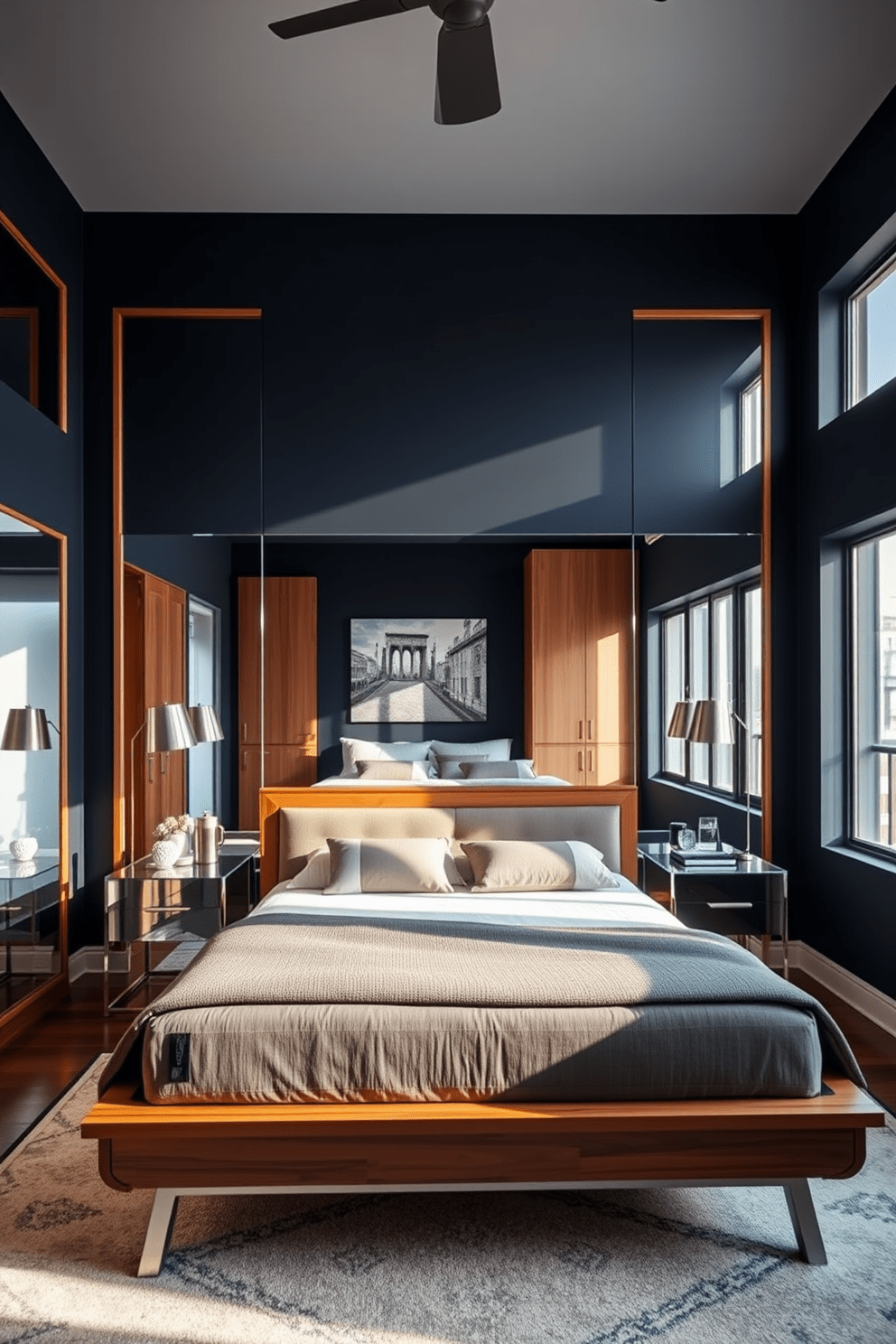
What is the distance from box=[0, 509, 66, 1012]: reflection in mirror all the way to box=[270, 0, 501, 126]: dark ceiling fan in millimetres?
2181

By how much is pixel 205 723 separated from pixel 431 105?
285 cm

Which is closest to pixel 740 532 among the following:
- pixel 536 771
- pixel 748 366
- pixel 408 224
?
pixel 748 366

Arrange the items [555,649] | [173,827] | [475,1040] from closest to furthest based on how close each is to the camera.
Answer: [475,1040]
[173,827]
[555,649]

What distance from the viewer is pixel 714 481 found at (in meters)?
4.88

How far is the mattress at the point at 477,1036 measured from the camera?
7.93ft

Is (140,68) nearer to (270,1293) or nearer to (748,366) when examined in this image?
(748,366)

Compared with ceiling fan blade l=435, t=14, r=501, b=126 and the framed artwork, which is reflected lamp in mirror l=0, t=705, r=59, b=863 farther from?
ceiling fan blade l=435, t=14, r=501, b=126

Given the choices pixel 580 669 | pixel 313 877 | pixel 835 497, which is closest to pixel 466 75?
pixel 835 497

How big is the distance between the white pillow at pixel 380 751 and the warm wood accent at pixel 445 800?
0.13m

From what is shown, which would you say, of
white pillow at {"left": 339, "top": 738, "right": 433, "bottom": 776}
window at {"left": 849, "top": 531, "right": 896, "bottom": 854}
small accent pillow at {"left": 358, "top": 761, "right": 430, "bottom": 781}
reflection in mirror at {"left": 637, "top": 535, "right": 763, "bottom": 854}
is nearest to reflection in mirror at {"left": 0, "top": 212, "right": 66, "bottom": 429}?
white pillow at {"left": 339, "top": 738, "right": 433, "bottom": 776}

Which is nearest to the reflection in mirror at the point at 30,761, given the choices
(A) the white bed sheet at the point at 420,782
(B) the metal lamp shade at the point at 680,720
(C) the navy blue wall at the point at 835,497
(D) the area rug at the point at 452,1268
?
(A) the white bed sheet at the point at 420,782

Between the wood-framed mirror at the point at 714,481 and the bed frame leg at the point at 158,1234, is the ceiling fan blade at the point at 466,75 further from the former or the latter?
the bed frame leg at the point at 158,1234

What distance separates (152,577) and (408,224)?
2.16 m

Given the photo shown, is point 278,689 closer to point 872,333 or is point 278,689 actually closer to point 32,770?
point 32,770
